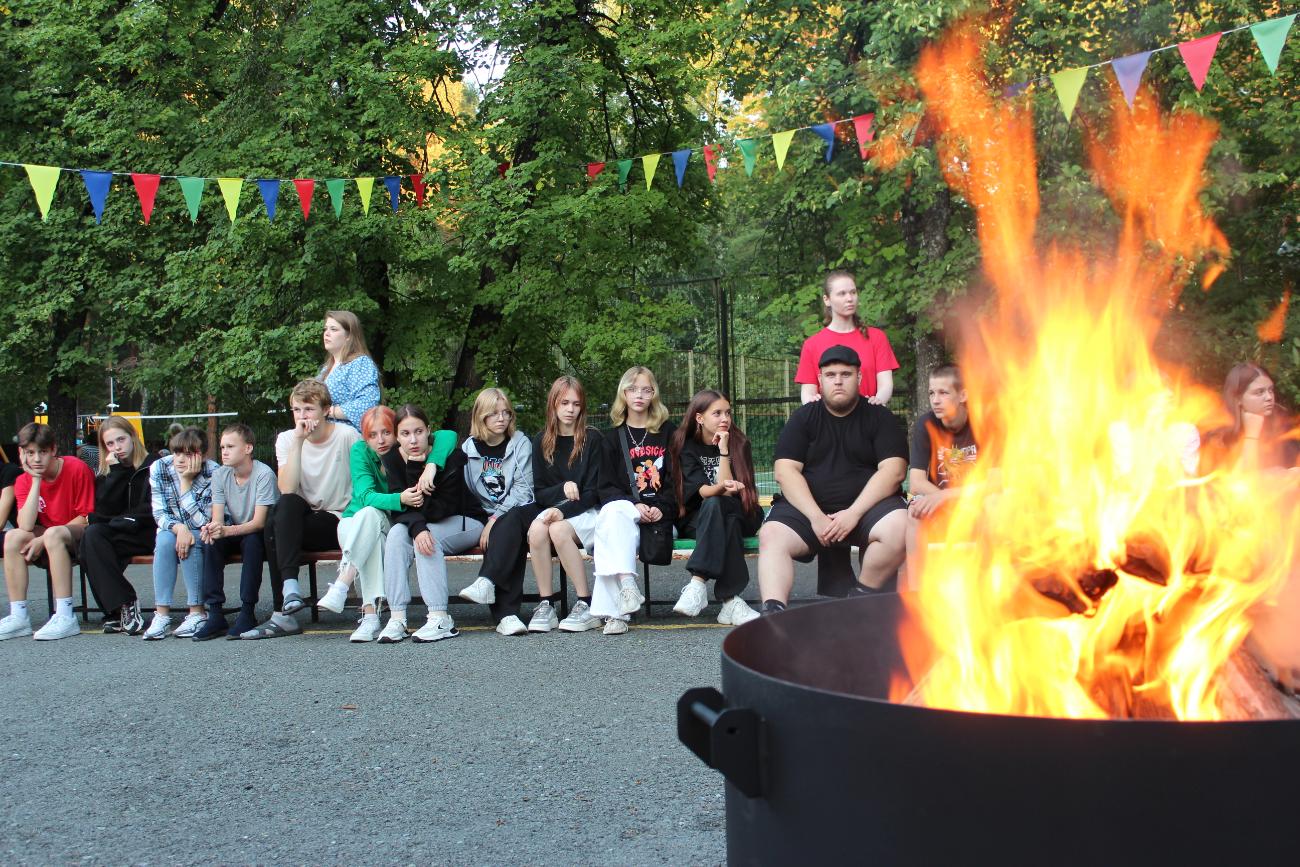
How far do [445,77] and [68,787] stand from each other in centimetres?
1149

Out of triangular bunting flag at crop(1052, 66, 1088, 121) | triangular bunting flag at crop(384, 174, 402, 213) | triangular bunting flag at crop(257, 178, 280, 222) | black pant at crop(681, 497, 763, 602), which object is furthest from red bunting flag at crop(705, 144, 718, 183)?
black pant at crop(681, 497, 763, 602)

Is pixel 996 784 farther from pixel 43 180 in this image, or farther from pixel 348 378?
pixel 43 180

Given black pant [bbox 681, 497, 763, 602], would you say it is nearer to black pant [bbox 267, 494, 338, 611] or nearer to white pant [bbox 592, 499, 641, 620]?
white pant [bbox 592, 499, 641, 620]

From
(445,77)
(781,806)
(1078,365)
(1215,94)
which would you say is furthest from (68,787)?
(1215,94)

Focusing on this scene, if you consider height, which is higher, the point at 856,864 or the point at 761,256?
the point at 761,256

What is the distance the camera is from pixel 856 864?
74.9 inches

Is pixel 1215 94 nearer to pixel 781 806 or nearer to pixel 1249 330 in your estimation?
pixel 1249 330

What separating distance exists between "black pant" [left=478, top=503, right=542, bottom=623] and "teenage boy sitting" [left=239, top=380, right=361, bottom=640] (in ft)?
3.49

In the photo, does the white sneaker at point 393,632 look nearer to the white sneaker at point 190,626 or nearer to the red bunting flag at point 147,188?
the white sneaker at point 190,626

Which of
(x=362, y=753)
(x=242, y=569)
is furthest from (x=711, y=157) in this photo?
(x=362, y=753)

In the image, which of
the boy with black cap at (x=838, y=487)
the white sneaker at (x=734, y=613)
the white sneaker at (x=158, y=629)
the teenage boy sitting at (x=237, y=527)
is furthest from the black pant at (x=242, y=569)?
the boy with black cap at (x=838, y=487)

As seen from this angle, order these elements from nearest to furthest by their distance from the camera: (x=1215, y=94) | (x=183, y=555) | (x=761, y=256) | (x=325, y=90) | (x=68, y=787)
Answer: (x=68, y=787) < (x=183, y=555) < (x=1215, y=94) < (x=325, y=90) < (x=761, y=256)

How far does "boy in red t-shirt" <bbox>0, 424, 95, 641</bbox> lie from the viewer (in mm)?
7316

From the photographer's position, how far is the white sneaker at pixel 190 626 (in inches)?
277
